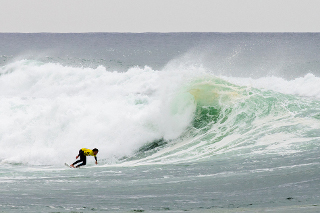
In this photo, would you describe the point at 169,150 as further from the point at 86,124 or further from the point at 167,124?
the point at 86,124

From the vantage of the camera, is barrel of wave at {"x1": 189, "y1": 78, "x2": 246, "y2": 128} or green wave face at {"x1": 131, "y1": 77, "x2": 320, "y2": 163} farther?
barrel of wave at {"x1": 189, "y1": 78, "x2": 246, "y2": 128}

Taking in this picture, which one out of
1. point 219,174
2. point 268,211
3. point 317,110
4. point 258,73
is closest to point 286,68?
point 258,73

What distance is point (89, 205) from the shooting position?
8164 millimetres

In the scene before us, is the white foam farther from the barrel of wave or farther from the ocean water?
the barrel of wave

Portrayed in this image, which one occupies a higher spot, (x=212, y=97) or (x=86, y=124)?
(x=212, y=97)

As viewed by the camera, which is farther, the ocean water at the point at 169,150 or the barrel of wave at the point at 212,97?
the barrel of wave at the point at 212,97

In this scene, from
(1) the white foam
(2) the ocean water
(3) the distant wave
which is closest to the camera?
(2) the ocean water

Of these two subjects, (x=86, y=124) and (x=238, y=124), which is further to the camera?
(x=86, y=124)

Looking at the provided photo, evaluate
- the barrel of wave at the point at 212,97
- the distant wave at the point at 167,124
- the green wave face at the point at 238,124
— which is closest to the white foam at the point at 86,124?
the distant wave at the point at 167,124

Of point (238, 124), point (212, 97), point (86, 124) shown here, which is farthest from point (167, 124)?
point (86, 124)

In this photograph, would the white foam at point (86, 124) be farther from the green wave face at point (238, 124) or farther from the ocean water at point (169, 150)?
the green wave face at point (238, 124)

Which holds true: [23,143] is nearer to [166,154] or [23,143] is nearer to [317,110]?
[166,154]

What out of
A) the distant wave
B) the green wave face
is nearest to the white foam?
the distant wave

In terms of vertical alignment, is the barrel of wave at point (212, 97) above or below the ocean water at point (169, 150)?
above
